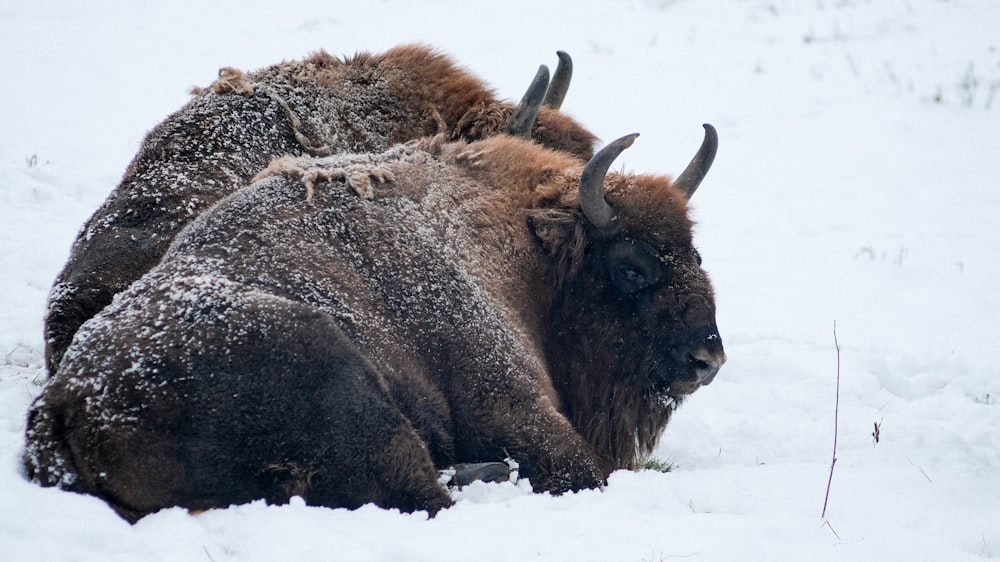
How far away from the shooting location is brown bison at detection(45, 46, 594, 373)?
4738 mm

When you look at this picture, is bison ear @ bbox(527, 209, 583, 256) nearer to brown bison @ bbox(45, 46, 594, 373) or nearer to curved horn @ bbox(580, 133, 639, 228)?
curved horn @ bbox(580, 133, 639, 228)

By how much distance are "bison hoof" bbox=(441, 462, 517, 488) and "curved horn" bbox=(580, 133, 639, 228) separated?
1327 millimetres

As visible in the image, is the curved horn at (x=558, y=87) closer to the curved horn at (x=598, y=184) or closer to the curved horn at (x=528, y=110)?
the curved horn at (x=528, y=110)

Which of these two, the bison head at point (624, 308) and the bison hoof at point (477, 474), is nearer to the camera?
the bison hoof at point (477, 474)

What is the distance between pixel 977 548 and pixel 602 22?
1266 cm

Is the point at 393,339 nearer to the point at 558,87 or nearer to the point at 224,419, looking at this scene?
the point at 224,419

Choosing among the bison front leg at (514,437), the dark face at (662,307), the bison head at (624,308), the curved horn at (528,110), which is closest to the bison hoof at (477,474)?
the bison front leg at (514,437)

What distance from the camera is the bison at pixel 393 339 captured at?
3.26m

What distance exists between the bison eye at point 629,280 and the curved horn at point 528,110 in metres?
1.35

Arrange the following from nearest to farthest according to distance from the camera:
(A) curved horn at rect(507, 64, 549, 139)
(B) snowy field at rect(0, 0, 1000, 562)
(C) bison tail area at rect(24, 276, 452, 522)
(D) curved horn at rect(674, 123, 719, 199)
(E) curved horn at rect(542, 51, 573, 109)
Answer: (C) bison tail area at rect(24, 276, 452, 522) → (B) snowy field at rect(0, 0, 1000, 562) → (D) curved horn at rect(674, 123, 719, 199) → (A) curved horn at rect(507, 64, 549, 139) → (E) curved horn at rect(542, 51, 573, 109)

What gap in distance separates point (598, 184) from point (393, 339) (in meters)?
1.28

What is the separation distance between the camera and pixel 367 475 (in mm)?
3514

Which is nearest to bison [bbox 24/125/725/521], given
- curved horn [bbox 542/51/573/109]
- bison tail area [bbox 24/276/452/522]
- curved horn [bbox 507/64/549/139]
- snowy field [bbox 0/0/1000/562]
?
bison tail area [bbox 24/276/452/522]

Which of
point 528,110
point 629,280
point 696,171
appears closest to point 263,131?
point 528,110
